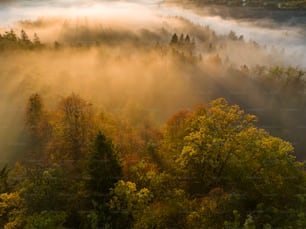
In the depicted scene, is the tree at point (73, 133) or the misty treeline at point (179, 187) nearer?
the misty treeline at point (179, 187)

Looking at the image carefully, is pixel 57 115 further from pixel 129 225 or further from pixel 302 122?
pixel 302 122

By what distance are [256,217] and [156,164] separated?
10.6 m

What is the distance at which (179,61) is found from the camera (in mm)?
129000

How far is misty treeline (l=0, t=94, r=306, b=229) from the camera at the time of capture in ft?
90.6

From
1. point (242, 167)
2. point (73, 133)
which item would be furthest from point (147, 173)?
point (73, 133)

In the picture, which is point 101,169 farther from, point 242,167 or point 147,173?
point 242,167

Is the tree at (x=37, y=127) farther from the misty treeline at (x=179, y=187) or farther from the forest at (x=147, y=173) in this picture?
the misty treeline at (x=179, y=187)

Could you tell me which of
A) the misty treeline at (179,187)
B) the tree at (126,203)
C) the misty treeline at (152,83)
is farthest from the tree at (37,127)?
the tree at (126,203)

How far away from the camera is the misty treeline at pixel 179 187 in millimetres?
27609

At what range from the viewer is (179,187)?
32000mm

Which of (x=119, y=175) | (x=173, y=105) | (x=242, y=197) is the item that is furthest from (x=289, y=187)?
(x=173, y=105)

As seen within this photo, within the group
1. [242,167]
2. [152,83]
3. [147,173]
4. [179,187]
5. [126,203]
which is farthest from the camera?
[152,83]

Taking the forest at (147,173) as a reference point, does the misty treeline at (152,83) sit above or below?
below

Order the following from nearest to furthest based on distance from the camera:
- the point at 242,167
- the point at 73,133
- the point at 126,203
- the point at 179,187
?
the point at 126,203 < the point at 242,167 < the point at 179,187 < the point at 73,133
